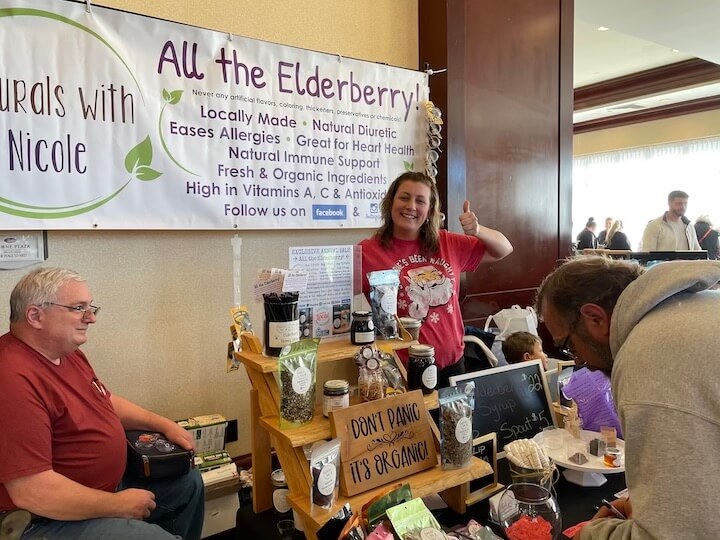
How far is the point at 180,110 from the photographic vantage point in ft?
6.79

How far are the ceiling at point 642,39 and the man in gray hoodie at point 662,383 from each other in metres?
3.69

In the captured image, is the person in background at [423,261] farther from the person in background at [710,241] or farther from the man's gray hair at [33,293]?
the person in background at [710,241]

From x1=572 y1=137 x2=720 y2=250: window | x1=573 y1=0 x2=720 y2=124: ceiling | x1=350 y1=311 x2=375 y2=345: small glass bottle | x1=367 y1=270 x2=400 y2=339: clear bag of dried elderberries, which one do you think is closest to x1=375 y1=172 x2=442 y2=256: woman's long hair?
x1=367 y1=270 x2=400 y2=339: clear bag of dried elderberries

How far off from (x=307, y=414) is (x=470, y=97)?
2225 millimetres

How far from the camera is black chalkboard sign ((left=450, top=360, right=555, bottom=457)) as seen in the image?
63.6 inches

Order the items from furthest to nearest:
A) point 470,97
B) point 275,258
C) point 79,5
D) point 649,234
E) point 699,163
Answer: point 699,163 → point 649,234 → point 470,97 → point 275,258 → point 79,5

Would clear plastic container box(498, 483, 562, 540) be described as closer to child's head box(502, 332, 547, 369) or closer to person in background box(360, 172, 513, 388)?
person in background box(360, 172, 513, 388)

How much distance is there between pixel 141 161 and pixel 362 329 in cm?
115

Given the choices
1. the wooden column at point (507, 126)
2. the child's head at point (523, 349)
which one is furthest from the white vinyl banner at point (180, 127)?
the child's head at point (523, 349)

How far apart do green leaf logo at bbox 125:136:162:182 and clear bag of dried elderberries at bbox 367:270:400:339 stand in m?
1.03

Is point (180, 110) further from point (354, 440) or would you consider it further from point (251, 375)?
point (354, 440)

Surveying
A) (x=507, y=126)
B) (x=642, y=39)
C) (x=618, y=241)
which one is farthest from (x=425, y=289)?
(x=618, y=241)

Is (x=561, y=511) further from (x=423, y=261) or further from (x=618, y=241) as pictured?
(x=618, y=241)

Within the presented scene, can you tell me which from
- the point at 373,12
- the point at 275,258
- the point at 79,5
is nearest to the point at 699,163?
the point at 373,12
